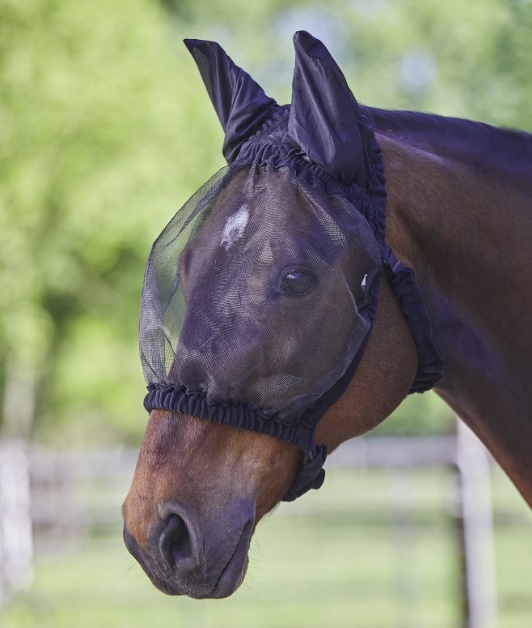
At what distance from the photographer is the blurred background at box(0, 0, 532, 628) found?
802 centimetres

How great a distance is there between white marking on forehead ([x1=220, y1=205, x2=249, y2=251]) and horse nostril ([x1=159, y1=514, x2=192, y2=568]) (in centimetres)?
57

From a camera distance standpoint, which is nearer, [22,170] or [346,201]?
[346,201]

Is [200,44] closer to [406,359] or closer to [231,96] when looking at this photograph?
[231,96]

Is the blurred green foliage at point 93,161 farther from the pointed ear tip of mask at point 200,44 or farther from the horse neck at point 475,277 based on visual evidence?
the horse neck at point 475,277

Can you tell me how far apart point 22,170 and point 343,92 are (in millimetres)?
9577

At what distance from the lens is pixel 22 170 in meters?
11.1

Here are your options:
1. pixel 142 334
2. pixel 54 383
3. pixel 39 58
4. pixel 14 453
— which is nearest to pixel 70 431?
pixel 54 383

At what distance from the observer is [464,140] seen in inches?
93.1

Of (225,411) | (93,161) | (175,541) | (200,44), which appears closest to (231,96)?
(200,44)

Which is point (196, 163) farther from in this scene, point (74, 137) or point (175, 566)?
point (175, 566)

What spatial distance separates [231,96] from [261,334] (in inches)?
26.9

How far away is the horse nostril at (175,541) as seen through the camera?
6.01ft

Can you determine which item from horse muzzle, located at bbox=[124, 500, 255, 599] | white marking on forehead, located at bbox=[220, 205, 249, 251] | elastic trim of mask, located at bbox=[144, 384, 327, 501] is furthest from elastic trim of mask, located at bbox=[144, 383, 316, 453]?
white marking on forehead, located at bbox=[220, 205, 249, 251]

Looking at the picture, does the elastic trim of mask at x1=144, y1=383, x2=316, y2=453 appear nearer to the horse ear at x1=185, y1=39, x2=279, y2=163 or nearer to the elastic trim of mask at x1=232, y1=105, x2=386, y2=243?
the elastic trim of mask at x1=232, y1=105, x2=386, y2=243
